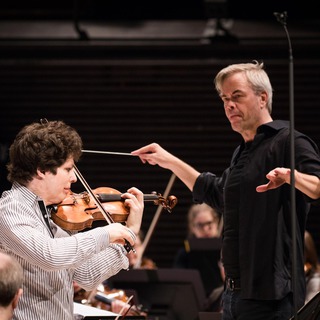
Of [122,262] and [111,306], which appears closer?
[122,262]

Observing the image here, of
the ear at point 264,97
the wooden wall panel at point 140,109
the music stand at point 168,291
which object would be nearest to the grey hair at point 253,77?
the ear at point 264,97

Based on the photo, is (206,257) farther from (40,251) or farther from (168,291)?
(40,251)

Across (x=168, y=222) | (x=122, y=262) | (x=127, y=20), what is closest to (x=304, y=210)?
(x=122, y=262)

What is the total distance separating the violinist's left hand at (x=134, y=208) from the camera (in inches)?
124

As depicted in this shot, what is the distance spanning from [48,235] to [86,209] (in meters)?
0.32

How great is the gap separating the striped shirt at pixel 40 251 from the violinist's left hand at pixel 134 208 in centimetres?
21

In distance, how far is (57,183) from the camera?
2.96 meters

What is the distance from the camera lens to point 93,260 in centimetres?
311

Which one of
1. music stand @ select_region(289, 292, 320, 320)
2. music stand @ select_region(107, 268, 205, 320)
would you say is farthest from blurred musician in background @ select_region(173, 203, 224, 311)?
Result: music stand @ select_region(289, 292, 320, 320)

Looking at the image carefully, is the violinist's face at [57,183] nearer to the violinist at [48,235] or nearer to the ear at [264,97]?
the violinist at [48,235]

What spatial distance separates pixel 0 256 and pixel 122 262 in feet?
2.72

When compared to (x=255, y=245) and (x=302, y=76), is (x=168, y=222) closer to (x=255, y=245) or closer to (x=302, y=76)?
(x=302, y=76)

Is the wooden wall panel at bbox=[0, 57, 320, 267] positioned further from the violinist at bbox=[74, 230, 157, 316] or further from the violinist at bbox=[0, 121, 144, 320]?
the violinist at bbox=[0, 121, 144, 320]

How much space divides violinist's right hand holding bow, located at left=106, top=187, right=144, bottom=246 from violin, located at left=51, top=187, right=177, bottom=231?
47 mm
